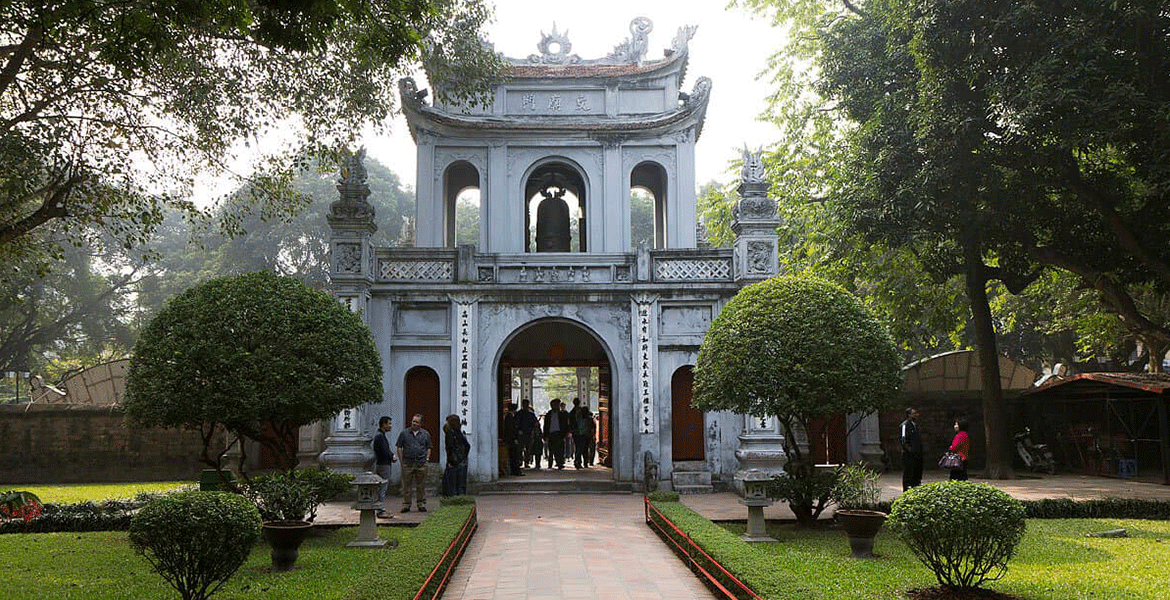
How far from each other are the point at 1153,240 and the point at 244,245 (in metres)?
36.1

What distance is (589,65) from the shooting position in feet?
64.0

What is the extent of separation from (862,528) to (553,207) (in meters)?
11.2

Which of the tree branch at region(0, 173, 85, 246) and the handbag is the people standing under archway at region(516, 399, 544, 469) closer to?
the handbag

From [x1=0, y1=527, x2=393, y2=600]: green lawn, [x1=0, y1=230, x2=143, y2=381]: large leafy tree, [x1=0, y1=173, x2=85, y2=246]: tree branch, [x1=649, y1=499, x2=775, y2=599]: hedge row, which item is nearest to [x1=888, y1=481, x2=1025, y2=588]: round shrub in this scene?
[x1=649, y1=499, x2=775, y2=599]: hedge row

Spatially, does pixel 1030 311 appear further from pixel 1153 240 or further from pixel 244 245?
pixel 244 245

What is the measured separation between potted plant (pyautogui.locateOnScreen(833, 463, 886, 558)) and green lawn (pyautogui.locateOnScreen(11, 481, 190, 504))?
12.6m

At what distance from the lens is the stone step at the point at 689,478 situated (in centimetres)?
1655

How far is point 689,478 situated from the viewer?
1658cm

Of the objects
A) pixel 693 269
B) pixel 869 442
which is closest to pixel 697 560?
pixel 693 269

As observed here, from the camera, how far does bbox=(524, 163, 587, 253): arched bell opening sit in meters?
18.9

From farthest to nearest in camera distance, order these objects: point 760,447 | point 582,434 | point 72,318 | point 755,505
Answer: point 72,318
point 582,434
point 760,447
point 755,505

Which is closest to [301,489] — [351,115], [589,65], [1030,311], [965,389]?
[351,115]

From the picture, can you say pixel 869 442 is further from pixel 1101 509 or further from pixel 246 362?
pixel 246 362

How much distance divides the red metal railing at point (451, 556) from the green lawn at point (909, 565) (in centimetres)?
259
